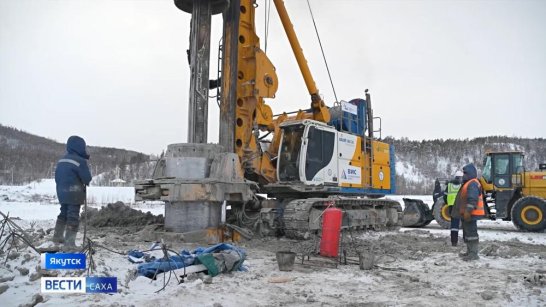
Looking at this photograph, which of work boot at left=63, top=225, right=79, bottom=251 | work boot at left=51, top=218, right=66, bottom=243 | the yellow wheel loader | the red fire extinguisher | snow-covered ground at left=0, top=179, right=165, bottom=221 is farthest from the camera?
→ snow-covered ground at left=0, top=179, right=165, bottom=221

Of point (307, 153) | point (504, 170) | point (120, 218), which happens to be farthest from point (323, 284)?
point (504, 170)

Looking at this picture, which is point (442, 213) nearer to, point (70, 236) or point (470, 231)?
point (470, 231)

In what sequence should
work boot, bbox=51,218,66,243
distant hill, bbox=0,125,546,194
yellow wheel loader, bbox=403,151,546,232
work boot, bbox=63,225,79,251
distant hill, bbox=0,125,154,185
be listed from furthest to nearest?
distant hill, bbox=0,125,546,194 → distant hill, bbox=0,125,154,185 → yellow wheel loader, bbox=403,151,546,232 → work boot, bbox=51,218,66,243 → work boot, bbox=63,225,79,251

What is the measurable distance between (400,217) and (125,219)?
794 cm

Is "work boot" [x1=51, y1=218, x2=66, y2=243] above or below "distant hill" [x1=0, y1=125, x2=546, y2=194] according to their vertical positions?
below

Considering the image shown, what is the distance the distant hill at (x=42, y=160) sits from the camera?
57.8 m

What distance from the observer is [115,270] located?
5520 mm

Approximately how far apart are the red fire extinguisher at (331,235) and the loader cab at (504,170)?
10.2 m

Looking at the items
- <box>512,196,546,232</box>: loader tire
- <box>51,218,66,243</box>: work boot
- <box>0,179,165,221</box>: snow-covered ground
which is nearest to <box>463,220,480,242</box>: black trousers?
<box>51,218,66,243</box>: work boot

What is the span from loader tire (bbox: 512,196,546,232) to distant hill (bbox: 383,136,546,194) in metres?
63.4

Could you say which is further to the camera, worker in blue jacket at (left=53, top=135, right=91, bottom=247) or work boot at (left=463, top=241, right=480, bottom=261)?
work boot at (left=463, top=241, right=480, bottom=261)

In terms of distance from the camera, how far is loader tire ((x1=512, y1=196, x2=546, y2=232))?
1380cm

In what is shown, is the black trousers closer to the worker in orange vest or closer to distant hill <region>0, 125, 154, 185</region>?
the worker in orange vest

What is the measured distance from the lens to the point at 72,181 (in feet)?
22.6
